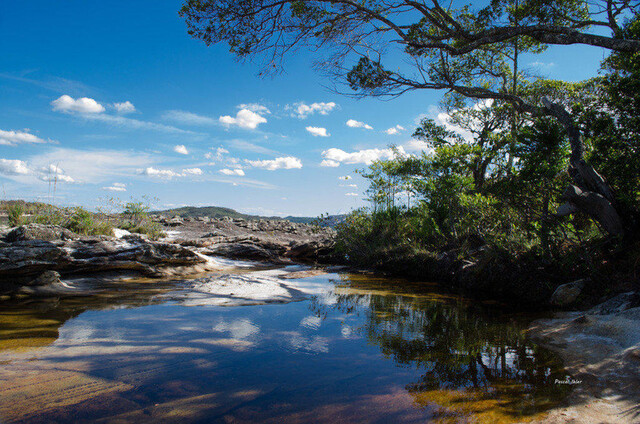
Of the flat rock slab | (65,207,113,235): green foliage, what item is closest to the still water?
the flat rock slab

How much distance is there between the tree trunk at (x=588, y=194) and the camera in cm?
535

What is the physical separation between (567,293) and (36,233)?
12.2 metres

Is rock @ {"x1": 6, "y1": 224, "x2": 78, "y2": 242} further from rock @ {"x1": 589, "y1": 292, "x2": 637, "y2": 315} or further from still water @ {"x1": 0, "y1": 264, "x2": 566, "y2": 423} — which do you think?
rock @ {"x1": 589, "y1": 292, "x2": 637, "y2": 315}

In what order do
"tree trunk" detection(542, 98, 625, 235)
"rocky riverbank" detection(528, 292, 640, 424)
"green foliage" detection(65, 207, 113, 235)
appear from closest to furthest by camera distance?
1. "rocky riverbank" detection(528, 292, 640, 424)
2. "tree trunk" detection(542, 98, 625, 235)
3. "green foliage" detection(65, 207, 113, 235)

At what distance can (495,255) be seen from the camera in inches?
289

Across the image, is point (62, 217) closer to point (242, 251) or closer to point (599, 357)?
point (242, 251)

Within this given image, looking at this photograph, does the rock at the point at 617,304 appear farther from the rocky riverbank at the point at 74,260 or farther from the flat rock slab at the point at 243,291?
the rocky riverbank at the point at 74,260

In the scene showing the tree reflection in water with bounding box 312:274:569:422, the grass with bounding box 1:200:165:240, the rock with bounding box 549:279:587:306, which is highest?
the grass with bounding box 1:200:165:240

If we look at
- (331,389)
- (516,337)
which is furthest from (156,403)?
(516,337)

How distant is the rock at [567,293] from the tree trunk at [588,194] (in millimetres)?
1040

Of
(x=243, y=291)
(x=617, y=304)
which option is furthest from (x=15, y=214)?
(x=617, y=304)

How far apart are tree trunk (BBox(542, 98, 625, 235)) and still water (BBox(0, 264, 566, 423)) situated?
7.35ft

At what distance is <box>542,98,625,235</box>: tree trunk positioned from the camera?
17.5ft

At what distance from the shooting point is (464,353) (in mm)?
3713
